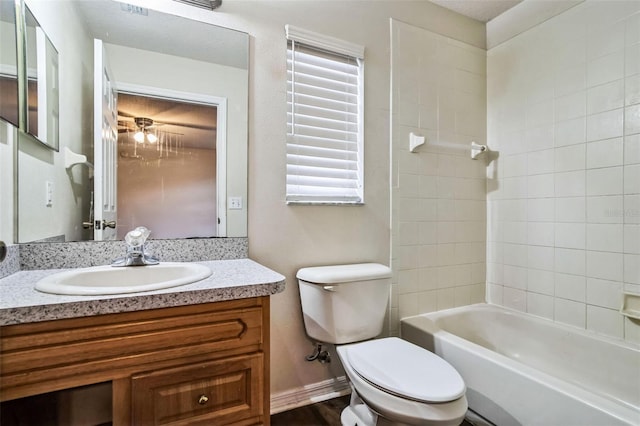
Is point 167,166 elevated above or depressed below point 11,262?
above

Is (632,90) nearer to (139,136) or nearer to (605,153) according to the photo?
(605,153)

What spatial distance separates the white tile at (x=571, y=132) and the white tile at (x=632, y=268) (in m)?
0.64

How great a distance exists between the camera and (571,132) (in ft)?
5.90

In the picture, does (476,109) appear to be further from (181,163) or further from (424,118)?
(181,163)

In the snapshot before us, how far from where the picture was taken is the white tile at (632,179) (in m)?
1.53

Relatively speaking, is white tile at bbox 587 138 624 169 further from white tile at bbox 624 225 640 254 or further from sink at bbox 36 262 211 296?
sink at bbox 36 262 211 296

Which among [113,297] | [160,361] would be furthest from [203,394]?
[113,297]

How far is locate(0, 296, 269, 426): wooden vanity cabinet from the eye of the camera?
784mm

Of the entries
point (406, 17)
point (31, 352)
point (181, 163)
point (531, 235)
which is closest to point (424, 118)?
point (406, 17)

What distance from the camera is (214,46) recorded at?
4.90 feet

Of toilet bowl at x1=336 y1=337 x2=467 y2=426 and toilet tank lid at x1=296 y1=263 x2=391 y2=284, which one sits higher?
toilet tank lid at x1=296 y1=263 x2=391 y2=284

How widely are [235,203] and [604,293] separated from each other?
76.7 inches

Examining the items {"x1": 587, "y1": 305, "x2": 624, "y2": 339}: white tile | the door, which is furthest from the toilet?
{"x1": 587, "y1": 305, "x2": 624, "y2": 339}: white tile

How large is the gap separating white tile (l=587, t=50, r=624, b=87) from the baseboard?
2.11 metres
